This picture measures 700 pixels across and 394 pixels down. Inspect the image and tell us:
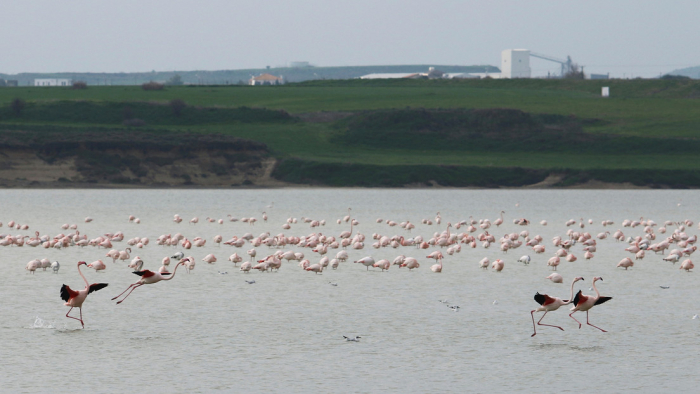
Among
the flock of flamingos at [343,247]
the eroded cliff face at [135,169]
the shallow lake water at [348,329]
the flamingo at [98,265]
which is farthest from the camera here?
the eroded cliff face at [135,169]

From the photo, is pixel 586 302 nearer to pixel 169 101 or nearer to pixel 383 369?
pixel 383 369

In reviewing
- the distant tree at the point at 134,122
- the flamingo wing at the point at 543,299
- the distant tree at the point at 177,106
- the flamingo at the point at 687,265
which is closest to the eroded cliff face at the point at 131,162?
the distant tree at the point at 134,122

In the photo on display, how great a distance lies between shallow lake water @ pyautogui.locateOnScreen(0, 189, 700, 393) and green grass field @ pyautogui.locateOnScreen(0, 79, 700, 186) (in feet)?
193

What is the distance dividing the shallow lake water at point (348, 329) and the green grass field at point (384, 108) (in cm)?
5889

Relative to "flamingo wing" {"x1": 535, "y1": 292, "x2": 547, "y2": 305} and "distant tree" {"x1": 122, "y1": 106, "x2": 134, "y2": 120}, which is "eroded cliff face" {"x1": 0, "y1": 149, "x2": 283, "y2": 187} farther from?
"flamingo wing" {"x1": 535, "y1": 292, "x2": 547, "y2": 305}

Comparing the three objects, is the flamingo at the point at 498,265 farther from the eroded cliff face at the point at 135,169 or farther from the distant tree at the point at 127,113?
the distant tree at the point at 127,113

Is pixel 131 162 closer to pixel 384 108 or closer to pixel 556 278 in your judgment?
pixel 384 108

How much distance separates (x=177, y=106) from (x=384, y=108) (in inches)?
901

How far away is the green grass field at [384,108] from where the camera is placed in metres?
93.9

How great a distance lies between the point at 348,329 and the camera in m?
20.0

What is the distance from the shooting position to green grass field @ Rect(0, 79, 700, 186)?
93875 mm

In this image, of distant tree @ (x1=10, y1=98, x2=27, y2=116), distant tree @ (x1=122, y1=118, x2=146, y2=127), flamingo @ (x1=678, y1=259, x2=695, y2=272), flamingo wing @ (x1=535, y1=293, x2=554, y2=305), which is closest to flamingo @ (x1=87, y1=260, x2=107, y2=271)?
flamingo wing @ (x1=535, y1=293, x2=554, y2=305)

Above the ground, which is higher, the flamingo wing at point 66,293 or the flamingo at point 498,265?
the flamingo wing at point 66,293

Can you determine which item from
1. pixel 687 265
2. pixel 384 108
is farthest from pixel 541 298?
pixel 384 108
